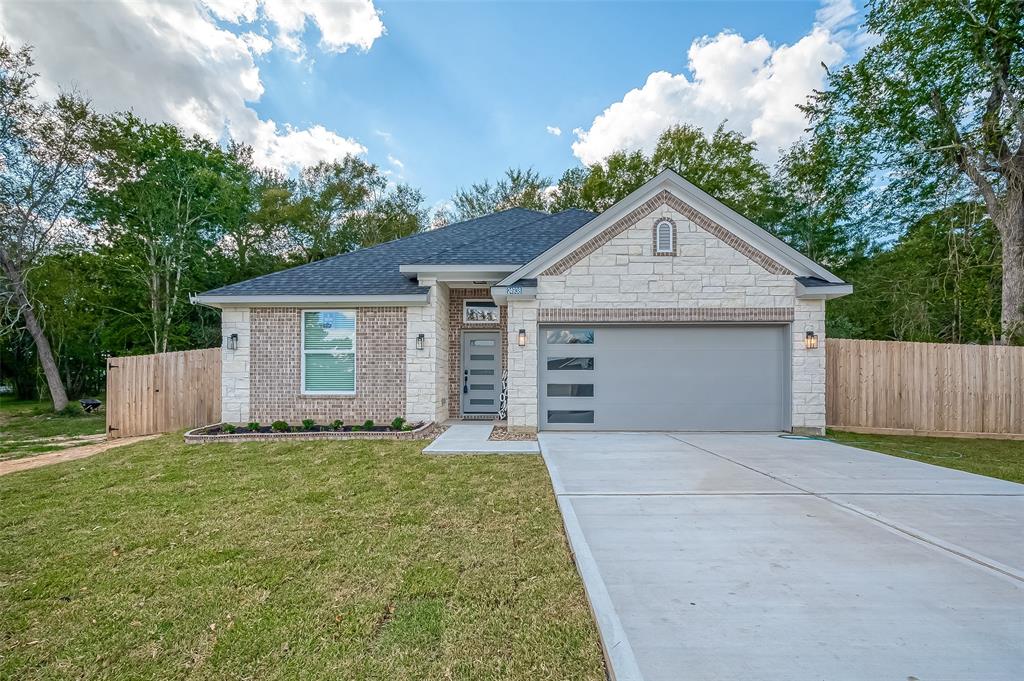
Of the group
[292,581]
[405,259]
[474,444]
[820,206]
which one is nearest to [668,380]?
[474,444]

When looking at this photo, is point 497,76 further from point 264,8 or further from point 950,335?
point 950,335

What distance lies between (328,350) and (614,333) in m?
6.17

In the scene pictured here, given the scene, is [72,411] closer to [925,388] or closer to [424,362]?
[424,362]

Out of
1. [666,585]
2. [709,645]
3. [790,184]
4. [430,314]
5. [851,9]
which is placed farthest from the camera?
[790,184]

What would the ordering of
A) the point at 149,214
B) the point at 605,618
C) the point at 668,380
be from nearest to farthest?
1. the point at 605,618
2. the point at 668,380
3. the point at 149,214

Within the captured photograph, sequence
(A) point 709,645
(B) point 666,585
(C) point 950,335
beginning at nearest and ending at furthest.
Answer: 1. (A) point 709,645
2. (B) point 666,585
3. (C) point 950,335

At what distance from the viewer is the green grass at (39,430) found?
8195 mm

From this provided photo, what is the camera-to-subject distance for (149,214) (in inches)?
633

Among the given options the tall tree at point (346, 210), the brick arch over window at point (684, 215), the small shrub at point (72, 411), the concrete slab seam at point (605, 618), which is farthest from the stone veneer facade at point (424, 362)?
the tall tree at point (346, 210)

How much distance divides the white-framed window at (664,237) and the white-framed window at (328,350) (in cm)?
658

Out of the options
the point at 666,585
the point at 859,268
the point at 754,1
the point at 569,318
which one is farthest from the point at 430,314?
the point at 859,268

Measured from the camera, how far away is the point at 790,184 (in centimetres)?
2083

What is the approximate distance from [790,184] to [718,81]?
6638 millimetres

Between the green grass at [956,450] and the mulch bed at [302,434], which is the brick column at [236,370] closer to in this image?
the mulch bed at [302,434]
